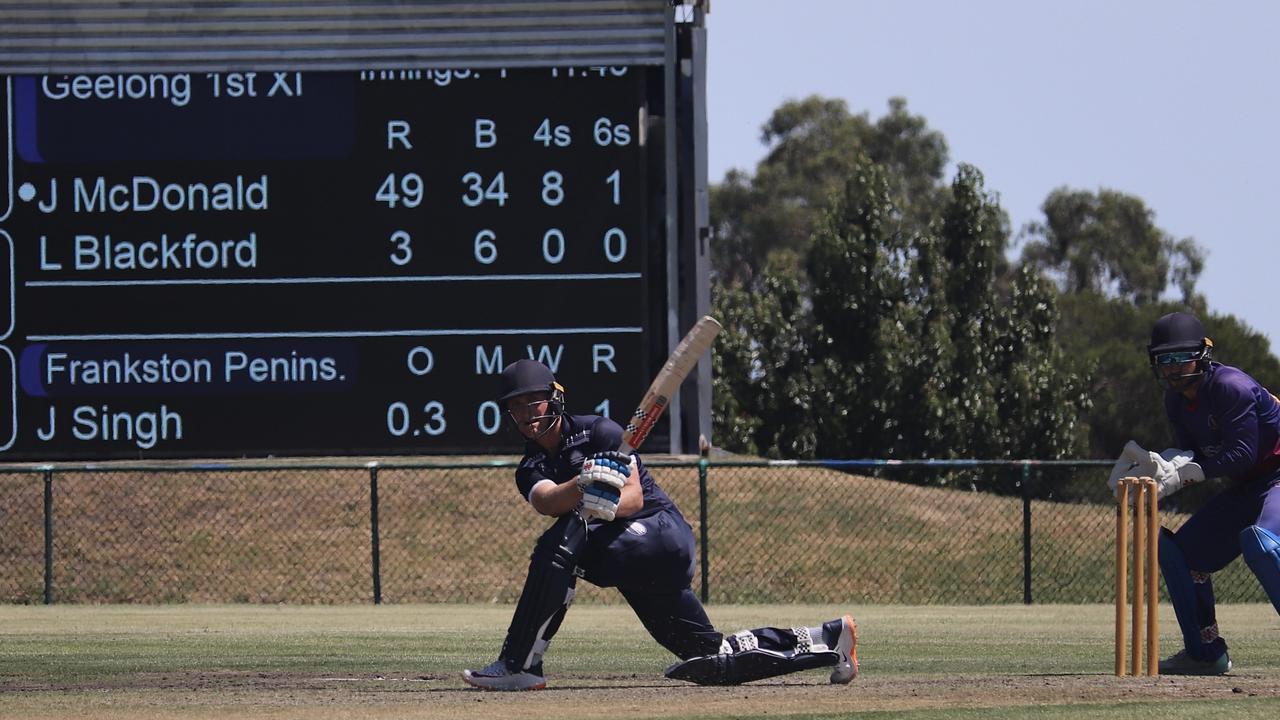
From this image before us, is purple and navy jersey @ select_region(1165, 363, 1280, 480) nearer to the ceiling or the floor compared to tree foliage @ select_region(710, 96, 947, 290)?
nearer to the floor

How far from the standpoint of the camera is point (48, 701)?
→ 7797mm

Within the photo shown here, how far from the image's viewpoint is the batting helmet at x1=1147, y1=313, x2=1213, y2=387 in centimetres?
858

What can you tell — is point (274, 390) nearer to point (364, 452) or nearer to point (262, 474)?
point (364, 452)

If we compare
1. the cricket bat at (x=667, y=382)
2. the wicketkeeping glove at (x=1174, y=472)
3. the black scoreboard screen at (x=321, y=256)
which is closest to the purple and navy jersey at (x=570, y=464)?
the cricket bat at (x=667, y=382)

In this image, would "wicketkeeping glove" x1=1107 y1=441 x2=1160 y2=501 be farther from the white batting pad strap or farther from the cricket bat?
the cricket bat

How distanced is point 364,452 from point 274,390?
3.07 feet

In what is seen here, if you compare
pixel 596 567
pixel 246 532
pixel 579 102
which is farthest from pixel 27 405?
pixel 596 567

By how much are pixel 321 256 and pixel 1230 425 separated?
922cm

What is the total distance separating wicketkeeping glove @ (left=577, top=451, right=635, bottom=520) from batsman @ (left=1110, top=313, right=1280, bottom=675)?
2400 mm

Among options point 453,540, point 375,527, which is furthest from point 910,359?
point 375,527

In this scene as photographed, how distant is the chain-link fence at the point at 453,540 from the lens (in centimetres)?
1905

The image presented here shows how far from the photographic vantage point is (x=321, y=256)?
15.9m

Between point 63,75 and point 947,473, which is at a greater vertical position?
point 63,75

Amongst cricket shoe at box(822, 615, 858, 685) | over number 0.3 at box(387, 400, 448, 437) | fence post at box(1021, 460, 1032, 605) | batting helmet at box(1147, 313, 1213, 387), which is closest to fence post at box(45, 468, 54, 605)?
over number 0.3 at box(387, 400, 448, 437)
